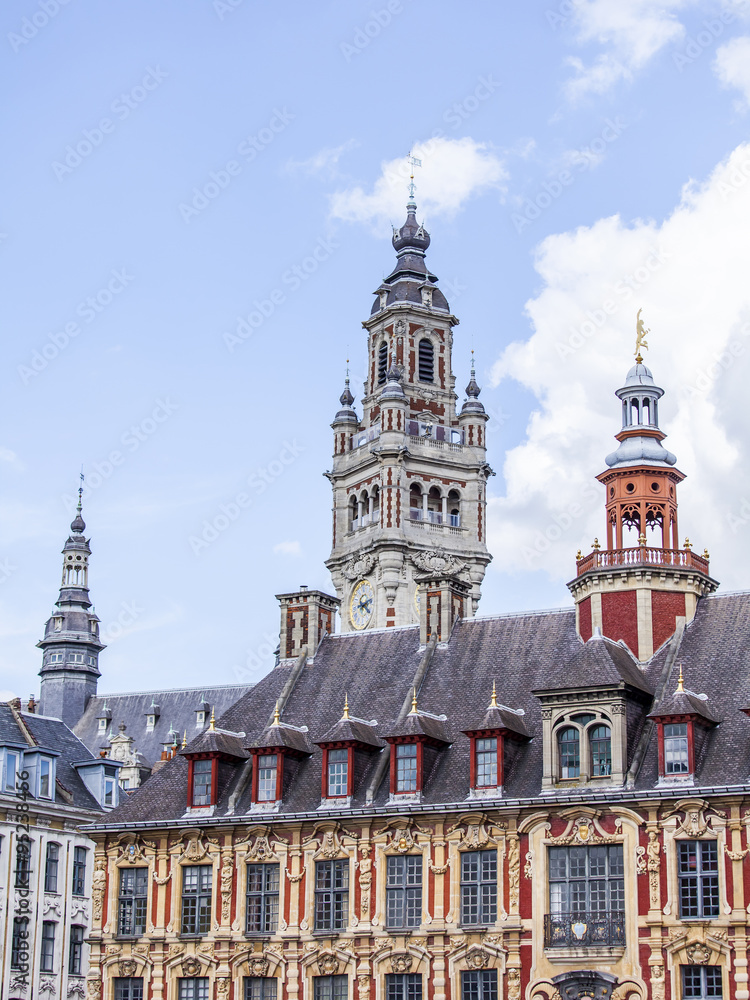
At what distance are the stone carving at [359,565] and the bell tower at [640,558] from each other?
53432mm

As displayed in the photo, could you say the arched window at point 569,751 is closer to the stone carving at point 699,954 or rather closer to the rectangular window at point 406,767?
the rectangular window at point 406,767

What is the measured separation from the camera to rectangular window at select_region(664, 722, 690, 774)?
166 ft

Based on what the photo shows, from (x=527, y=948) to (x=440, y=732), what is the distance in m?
8.07

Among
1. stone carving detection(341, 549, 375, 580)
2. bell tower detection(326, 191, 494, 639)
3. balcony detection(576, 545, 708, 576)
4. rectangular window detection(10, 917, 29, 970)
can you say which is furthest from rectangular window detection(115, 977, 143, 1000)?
stone carving detection(341, 549, 375, 580)

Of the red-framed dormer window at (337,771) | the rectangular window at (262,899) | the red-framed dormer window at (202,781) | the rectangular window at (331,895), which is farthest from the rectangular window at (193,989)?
the red-framed dormer window at (337,771)

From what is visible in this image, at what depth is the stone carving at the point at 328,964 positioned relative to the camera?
53.5 m

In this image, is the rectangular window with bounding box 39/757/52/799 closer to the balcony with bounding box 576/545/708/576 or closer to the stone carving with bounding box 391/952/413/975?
the stone carving with bounding box 391/952/413/975

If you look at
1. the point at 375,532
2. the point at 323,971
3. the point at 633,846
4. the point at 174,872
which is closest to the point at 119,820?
the point at 174,872

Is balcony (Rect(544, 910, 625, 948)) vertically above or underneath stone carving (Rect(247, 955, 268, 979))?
above

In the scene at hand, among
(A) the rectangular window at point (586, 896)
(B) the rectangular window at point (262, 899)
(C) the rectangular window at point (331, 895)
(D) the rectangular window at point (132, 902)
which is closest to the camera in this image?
(A) the rectangular window at point (586, 896)

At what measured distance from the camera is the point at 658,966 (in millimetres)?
49188

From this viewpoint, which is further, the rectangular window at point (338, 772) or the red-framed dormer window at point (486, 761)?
the rectangular window at point (338, 772)

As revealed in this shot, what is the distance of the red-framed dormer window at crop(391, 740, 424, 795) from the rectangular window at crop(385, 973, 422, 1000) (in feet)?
19.1

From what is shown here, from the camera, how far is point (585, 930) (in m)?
50.4
